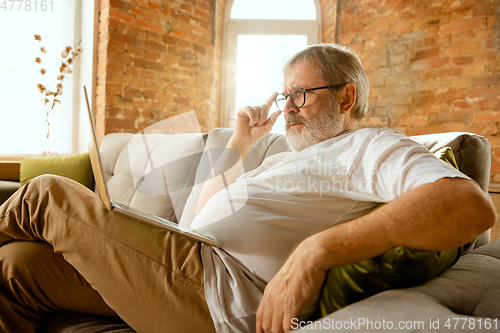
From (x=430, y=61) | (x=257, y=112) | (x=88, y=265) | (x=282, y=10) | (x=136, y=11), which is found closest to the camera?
(x=88, y=265)

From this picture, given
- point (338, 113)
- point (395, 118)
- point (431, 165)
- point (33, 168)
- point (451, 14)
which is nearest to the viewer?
point (431, 165)

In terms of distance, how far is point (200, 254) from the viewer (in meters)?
0.86

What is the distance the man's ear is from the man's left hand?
71 cm

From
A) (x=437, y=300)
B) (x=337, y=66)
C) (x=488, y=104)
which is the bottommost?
(x=437, y=300)

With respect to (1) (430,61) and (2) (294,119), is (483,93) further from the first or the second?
(2) (294,119)

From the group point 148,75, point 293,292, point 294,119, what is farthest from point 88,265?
point 148,75

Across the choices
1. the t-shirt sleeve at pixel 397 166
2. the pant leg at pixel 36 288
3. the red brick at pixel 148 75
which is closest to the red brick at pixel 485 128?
the t-shirt sleeve at pixel 397 166

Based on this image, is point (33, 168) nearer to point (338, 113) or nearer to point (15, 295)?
point (15, 295)

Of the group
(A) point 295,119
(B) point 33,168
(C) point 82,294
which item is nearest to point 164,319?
(C) point 82,294

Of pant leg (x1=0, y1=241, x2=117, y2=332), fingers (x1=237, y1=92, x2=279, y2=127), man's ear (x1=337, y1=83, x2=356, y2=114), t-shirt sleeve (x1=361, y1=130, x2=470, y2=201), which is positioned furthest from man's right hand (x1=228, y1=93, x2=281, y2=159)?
pant leg (x1=0, y1=241, x2=117, y2=332)

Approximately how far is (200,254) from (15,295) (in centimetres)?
46

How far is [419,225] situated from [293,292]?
9.9 inches

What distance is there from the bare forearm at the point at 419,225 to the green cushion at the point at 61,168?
1974mm

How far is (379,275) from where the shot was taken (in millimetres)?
613
